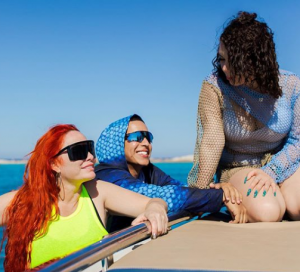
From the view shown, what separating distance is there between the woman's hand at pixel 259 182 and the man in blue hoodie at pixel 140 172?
0.15 metres

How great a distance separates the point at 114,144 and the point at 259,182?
40.7 inches

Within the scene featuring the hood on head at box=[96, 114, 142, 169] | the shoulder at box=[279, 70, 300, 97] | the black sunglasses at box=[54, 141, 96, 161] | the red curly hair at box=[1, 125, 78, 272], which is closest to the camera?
the red curly hair at box=[1, 125, 78, 272]

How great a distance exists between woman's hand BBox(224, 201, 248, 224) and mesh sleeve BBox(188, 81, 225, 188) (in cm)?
34

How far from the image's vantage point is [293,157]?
3.57 metres

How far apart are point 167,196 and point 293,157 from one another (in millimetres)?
1110

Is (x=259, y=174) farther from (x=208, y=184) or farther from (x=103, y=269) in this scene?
(x=103, y=269)

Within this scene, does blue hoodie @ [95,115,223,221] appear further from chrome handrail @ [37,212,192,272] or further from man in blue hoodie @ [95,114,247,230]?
chrome handrail @ [37,212,192,272]

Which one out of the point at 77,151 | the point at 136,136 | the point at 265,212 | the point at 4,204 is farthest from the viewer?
the point at 136,136

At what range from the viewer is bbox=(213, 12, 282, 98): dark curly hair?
3.26 meters

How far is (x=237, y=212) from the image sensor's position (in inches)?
126

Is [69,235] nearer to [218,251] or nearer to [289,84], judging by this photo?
[218,251]

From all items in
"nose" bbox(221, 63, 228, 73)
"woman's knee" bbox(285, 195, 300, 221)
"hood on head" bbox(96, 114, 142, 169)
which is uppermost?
"nose" bbox(221, 63, 228, 73)

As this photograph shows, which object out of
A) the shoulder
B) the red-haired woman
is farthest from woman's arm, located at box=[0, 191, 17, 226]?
the shoulder

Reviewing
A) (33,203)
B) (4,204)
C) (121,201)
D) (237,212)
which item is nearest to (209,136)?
(237,212)
